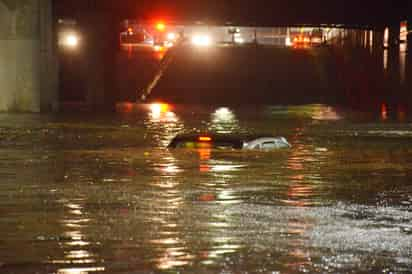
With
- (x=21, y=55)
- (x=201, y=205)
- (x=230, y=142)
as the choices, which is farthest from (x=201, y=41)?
(x=201, y=205)

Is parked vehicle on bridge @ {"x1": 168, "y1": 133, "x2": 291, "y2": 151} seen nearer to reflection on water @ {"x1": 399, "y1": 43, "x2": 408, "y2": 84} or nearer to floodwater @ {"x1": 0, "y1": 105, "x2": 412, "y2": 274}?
floodwater @ {"x1": 0, "y1": 105, "x2": 412, "y2": 274}

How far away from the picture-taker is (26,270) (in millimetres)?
11070

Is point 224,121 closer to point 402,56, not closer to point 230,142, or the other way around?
point 230,142

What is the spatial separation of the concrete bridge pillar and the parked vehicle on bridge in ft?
44.7

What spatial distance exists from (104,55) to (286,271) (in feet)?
140

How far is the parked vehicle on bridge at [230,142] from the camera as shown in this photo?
82.8 feet

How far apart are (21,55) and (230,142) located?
1536 cm

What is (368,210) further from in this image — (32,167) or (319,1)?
(319,1)

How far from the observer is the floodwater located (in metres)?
11.7

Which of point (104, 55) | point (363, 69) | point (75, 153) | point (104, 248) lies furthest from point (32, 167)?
point (363, 69)

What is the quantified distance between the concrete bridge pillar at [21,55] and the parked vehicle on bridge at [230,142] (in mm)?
13634

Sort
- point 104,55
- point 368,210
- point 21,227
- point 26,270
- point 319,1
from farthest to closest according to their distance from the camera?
point 319,1, point 104,55, point 368,210, point 21,227, point 26,270

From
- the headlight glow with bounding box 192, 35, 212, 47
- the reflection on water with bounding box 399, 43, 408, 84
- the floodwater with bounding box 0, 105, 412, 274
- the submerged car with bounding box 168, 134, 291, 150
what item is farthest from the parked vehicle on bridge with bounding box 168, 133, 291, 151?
the headlight glow with bounding box 192, 35, 212, 47

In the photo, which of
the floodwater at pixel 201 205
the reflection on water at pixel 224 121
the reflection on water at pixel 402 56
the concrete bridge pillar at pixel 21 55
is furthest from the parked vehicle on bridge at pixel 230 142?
the reflection on water at pixel 402 56
